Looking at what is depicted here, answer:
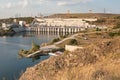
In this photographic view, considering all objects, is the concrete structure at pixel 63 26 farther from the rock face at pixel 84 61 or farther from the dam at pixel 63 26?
the rock face at pixel 84 61

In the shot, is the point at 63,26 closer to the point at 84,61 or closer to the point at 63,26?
the point at 63,26

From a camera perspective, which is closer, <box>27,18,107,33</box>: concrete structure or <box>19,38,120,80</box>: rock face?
<box>19,38,120,80</box>: rock face

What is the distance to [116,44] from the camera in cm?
266

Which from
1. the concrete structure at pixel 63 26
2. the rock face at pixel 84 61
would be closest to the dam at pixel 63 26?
the concrete structure at pixel 63 26

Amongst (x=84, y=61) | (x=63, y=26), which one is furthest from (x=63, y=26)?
(x=84, y=61)

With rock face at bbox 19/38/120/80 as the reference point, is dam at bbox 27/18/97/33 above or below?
below

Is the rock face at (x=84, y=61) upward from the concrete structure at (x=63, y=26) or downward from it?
upward

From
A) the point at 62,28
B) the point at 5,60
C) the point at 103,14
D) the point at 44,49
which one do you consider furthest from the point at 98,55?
the point at 103,14

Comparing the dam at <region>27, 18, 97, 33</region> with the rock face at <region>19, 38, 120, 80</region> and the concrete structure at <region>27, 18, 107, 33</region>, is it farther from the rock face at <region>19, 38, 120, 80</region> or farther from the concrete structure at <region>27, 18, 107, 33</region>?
the rock face at <region>19, 38, 120, 80</region>

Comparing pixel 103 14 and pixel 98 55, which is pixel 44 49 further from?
pixel 103 14

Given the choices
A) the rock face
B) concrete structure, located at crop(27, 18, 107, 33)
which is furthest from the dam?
the rock face

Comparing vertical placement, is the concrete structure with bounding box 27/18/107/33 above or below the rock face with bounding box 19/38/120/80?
below

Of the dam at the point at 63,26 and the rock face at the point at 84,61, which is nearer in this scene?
the rock face at the point at 84,61

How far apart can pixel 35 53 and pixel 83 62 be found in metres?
9.28
